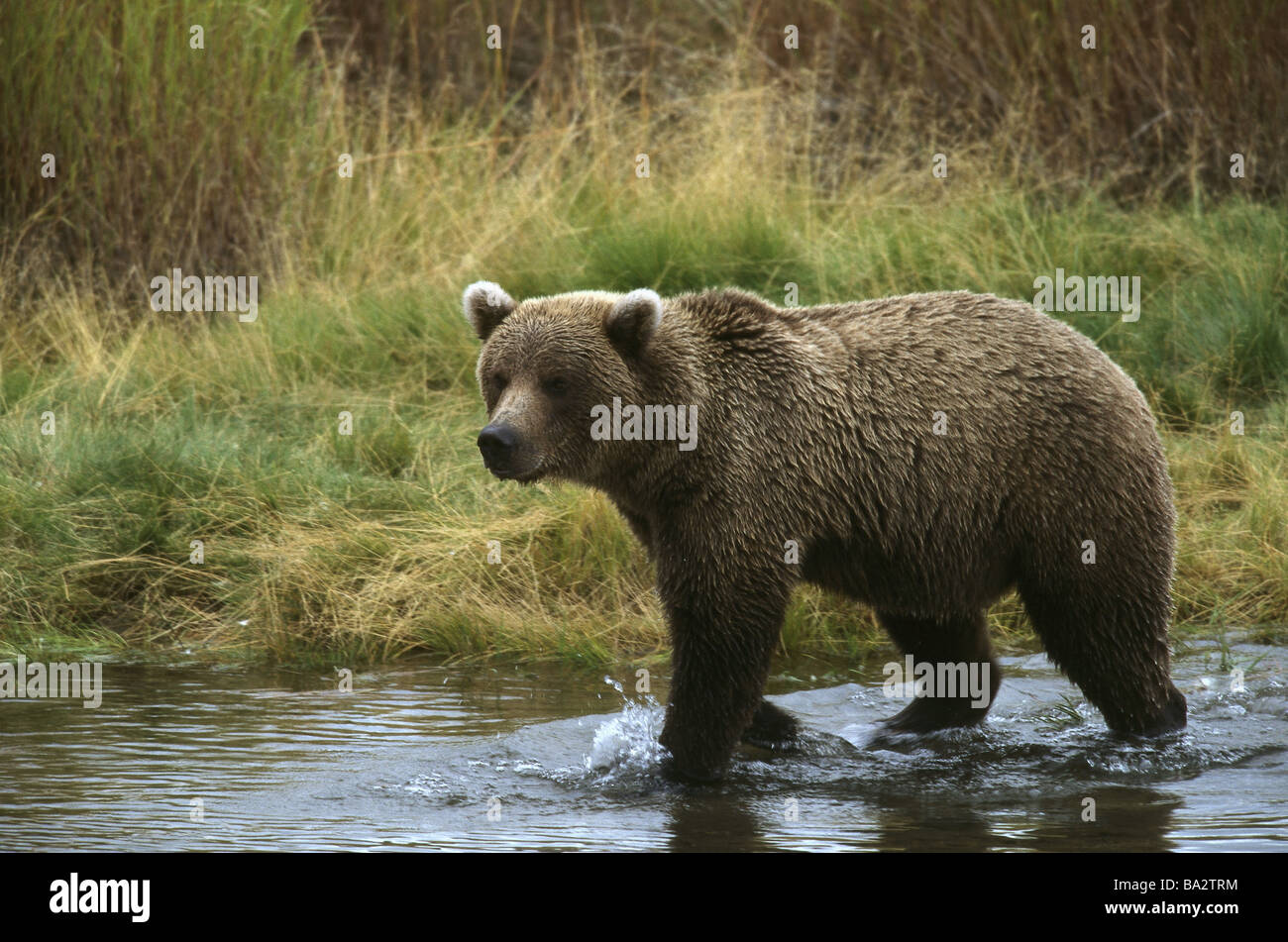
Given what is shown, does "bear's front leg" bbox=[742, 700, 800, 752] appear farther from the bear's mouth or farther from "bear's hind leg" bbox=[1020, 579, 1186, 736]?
the bear's mouth

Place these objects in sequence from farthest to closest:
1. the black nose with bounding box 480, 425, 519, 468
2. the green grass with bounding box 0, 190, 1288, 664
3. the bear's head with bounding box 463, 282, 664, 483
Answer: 1. the green grass with bounding box 0, 190, 1288, 664
2. the bear's head with bounding box 463, 282, 664, 483
3. the black nose with bounding box 480, 425, 519, 468

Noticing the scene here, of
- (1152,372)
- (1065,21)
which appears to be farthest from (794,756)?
(1065,21)

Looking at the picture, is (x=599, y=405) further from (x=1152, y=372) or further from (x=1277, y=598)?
(x=1152, y=372)

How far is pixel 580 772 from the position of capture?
614 centimetres

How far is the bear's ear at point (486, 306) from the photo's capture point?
619 centimetres

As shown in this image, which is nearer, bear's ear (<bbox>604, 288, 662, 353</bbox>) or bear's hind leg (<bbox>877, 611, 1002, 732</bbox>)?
bear's ear (<bbox>604, 288, 662, 353</bbox>)

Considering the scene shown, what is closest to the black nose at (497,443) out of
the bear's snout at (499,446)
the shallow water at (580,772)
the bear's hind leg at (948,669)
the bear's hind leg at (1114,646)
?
the bear's snout at (499,446)

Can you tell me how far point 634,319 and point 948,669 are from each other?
1.87 m

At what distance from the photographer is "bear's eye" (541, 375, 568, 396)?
19.5 ft

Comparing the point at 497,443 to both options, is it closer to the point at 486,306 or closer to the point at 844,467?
the point at 486,306

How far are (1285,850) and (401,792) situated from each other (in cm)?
272

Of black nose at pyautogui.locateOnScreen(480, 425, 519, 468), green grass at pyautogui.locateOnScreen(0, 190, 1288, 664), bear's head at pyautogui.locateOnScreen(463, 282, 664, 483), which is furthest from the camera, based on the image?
green grass at pyautogui.locateOnScreen(0, 190, 1288, 664)

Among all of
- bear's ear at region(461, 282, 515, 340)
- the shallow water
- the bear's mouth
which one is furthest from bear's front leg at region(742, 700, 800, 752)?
bear's ear at region(461, 282, 515, 340)

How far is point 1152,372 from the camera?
32.5ft
